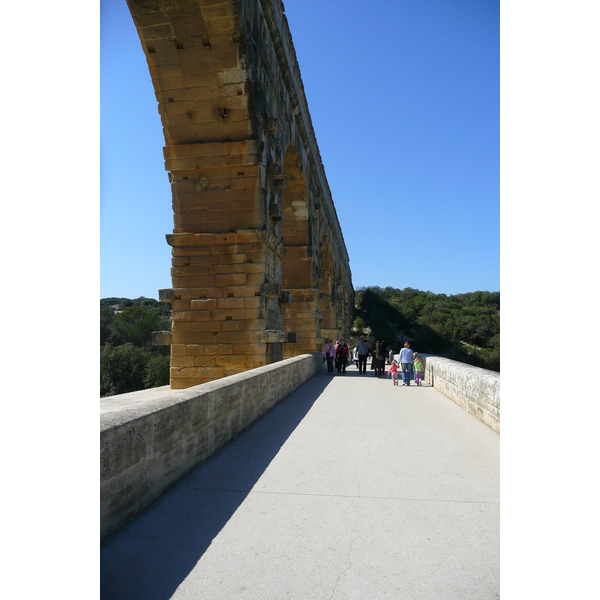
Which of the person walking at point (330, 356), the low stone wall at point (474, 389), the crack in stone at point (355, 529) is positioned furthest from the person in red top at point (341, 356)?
the crack in stone at point (355, 529)

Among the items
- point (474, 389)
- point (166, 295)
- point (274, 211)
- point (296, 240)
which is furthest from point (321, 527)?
point (296, 240)

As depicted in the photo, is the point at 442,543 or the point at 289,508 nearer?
the point at 442,543

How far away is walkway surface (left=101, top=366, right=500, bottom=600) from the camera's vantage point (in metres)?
1.86

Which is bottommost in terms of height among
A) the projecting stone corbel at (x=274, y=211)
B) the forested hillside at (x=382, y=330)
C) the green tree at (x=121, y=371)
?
the green tree at (x=121, y=371)

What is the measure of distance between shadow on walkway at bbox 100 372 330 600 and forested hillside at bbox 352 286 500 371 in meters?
28.6

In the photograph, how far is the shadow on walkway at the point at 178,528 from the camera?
73.9 inches

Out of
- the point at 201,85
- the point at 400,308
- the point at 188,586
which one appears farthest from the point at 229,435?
the point at 400,308

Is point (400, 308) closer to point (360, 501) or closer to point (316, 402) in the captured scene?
point (316, 402)

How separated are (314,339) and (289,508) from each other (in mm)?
12459

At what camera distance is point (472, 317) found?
4788 cm

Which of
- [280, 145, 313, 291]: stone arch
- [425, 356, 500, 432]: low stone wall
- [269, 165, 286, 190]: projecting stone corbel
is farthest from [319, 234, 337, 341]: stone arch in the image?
[425, 356, 500, 432]: low stone wall

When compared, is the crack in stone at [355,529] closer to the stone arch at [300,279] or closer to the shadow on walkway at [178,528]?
the shadow on walkway at [178,528]

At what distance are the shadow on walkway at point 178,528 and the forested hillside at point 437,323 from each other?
28.6 meters

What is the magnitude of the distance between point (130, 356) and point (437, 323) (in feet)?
111
